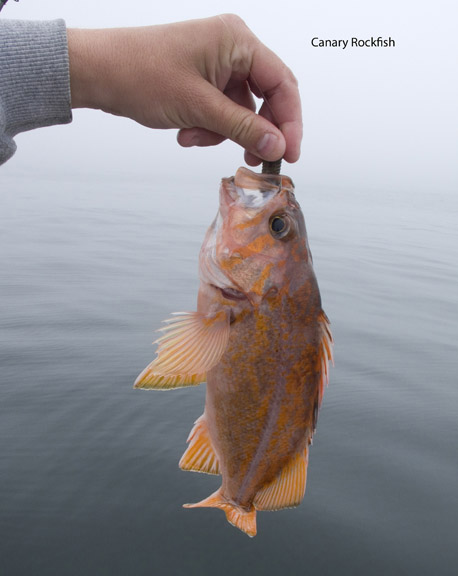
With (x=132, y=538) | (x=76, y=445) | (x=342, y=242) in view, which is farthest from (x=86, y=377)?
(x=342, y=242)

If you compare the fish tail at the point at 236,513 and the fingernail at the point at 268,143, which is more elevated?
the fingernail at the point at 268,143

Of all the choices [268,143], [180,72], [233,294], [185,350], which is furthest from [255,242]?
[180,72]

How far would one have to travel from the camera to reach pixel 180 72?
2420 millimetres

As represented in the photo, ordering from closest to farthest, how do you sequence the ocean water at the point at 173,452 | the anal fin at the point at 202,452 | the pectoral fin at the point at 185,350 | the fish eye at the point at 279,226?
the pectoral fin at the point at 185,350 → the fish eye at the point at 279,226 → the anal fin at the point at 202,452 → the ocean water at the point at 173,452

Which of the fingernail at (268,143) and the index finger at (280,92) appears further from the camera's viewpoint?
the index finger at (280,92)

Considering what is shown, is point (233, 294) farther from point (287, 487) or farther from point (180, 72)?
point (180, 72)

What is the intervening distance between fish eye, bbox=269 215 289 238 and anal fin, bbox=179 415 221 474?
1.04m

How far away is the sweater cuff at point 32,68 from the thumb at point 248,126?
2.47ft

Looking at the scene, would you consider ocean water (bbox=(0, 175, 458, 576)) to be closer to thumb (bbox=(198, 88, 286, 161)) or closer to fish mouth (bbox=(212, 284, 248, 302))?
fish mouth (bbox=(212, 284, 248, 302))

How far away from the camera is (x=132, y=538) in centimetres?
358

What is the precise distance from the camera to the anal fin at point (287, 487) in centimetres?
238

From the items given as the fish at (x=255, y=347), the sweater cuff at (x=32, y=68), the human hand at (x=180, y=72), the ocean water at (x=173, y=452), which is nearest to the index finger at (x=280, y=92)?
the human hand at (x=180, y=72)

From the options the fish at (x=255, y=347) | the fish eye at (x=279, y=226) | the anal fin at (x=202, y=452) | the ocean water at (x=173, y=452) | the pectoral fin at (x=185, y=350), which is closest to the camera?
the pectoral fin at (x=185, y=350)

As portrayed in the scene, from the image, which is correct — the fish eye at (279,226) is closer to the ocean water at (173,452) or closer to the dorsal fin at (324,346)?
the dorsal fin at (324,346)
